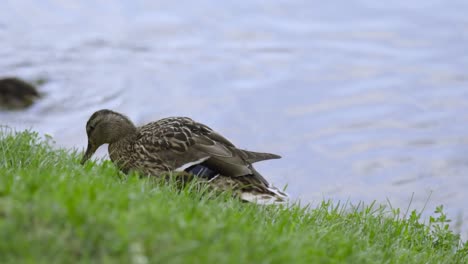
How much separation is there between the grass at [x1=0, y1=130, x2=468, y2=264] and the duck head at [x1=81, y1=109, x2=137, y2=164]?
138 cm

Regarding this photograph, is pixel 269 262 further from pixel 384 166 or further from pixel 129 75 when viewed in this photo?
pixel 129 75

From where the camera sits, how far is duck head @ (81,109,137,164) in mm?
8039

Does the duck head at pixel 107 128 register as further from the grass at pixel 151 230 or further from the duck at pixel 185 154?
the grass at pixel 151 230

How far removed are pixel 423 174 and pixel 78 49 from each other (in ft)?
25.4

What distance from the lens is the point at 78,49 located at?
16656mm

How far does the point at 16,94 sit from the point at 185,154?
23.0 ft

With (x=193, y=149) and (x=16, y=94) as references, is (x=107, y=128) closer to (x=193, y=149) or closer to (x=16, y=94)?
(x=193, y=149)

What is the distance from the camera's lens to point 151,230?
180 inches

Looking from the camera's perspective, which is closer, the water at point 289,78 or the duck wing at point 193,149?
the duck wing at point 193,149

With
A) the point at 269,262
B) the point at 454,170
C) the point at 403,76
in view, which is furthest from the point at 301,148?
the point at 269,262

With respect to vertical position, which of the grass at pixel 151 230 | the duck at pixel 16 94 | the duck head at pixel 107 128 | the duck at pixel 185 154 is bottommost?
the grass at pixel 151 230

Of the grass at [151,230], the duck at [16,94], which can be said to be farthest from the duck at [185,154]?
the duck at [16,94]

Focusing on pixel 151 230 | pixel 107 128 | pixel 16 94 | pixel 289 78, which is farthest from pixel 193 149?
pixel 289 78

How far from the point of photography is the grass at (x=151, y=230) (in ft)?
14.5
